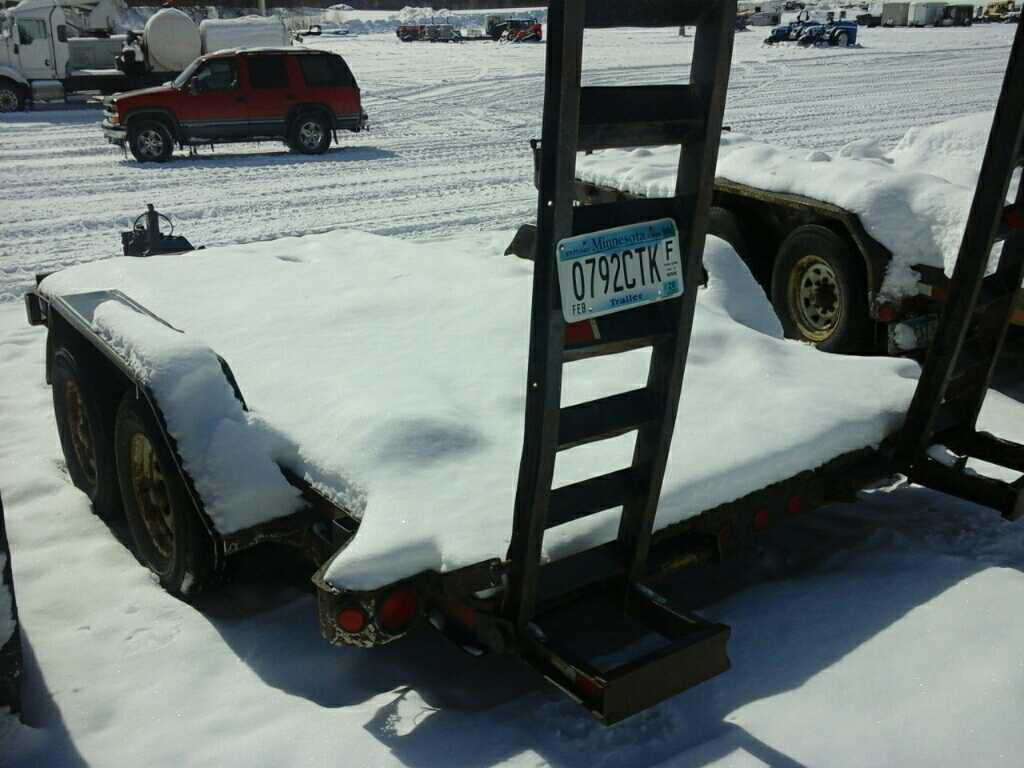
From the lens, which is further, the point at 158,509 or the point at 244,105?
the point at 244,105

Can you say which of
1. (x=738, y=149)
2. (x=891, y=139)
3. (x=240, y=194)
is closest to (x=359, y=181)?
(x=240, y=194)

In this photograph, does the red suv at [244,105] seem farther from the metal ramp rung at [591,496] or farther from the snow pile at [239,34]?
the metal ramp rung at [591,496]

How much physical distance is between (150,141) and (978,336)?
45.1 feet

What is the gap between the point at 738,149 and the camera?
24.1 feet

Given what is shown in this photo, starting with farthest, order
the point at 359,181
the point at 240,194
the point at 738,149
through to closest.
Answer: the point at 359,181 → the point at 240,194 → the point at 738,149

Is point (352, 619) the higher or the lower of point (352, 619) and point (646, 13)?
the lower

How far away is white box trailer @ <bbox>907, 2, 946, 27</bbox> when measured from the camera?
1876 inches

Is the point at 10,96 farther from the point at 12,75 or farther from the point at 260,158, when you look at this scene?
the point at 260,158

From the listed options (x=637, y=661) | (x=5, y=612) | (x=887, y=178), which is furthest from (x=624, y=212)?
(x=887, y=178)

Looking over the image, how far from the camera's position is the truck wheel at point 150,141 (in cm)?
1483

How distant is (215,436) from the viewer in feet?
→ 10.6

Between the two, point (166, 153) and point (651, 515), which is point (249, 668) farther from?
point (166, 153)

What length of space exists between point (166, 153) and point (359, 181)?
3.95 metres

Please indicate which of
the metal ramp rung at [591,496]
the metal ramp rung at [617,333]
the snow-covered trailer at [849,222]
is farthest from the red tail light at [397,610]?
the snow-covered trailer at [849,222]
